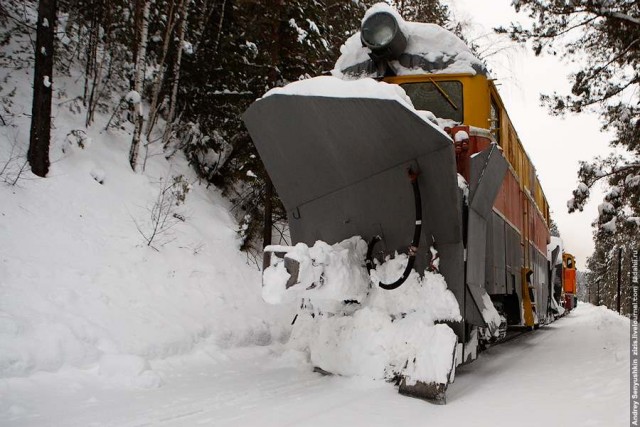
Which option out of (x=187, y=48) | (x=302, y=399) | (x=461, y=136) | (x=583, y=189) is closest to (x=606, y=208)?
(x=583, y=189)

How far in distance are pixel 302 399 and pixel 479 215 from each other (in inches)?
86.4

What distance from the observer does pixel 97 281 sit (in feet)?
18.2

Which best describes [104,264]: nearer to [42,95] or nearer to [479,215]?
[42,95]

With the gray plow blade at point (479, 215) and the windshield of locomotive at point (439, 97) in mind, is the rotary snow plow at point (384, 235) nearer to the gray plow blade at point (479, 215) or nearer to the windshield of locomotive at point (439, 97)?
the gray plow blade at point (479, 215)

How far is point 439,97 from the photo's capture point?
17.1 feet

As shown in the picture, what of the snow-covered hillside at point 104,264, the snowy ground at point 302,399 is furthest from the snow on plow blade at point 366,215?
the snow-covered hillside at point 104,264

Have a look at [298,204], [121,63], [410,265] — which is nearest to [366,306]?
[410,265]

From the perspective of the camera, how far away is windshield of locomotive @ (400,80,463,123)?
513 centimetres

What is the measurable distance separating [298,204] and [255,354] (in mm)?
1974

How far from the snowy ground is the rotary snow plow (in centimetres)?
33

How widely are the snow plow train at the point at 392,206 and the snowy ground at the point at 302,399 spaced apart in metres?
0.32

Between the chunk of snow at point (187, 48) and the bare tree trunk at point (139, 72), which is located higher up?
the chunk of snow at point (187, 48)

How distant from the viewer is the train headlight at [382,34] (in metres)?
4.97

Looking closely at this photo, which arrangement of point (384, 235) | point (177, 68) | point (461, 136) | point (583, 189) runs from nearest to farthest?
point (384, 235) → point (461, 136) → point (177, 68) → point (583, 189)
